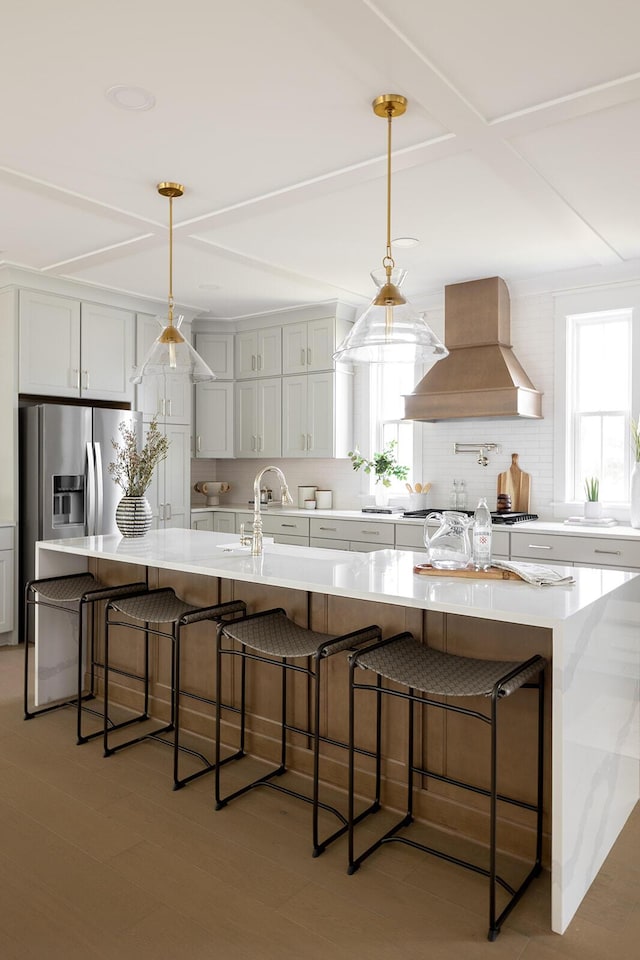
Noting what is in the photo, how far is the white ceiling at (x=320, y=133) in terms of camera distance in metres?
2.21

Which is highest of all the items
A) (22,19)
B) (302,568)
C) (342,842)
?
(22,19)

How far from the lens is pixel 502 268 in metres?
4.90

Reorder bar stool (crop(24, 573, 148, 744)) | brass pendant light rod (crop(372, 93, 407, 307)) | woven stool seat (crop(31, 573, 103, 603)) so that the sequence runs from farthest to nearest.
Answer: woven stool seat (crop(31, 573, 103, 603)), bar stool (crop(24, 573, 148, 744)), brass pendant light rod (crop(372, 93, 407, 307))

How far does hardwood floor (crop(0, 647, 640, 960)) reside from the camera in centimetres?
198

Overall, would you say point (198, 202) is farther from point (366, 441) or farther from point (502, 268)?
point (366, 441)

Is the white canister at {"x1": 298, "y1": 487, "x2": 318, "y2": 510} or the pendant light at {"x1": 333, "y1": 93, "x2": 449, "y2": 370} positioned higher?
the pendant light at {"x1": 333, "y1": 93, "x2": 449, "y2": 370}

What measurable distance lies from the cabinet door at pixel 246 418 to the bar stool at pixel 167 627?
3096mm

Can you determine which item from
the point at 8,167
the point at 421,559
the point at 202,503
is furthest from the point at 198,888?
the point at 202,503

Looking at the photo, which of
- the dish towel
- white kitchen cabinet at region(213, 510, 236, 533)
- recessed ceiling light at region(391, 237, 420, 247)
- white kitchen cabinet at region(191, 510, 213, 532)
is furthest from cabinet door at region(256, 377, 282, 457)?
the dish towel

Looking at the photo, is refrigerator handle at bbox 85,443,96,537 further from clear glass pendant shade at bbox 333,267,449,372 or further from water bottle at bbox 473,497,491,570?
water bottle at bbox 473,497,491,570

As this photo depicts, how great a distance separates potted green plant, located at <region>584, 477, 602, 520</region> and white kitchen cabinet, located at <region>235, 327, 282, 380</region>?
2865 mm

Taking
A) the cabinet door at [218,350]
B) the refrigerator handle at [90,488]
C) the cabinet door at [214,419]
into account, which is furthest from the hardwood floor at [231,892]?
the cabinet door at [218,350]

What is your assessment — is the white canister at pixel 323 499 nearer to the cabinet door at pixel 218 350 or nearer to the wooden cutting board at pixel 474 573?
the cabinet door at pixel 218 350

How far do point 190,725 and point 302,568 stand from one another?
1.20 m
